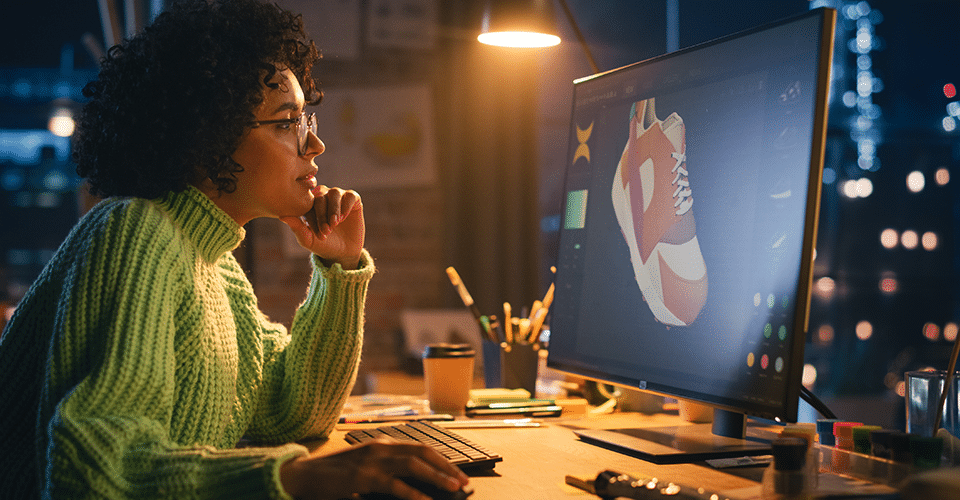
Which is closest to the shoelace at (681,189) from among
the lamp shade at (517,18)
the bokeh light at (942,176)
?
the lamp shade at (517,18)

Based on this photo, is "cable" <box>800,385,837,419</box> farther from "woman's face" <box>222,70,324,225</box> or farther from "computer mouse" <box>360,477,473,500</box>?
"woman's face" <box>222,70,324,225</box>

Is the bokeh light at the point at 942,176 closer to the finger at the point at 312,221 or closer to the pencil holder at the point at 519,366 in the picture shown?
the pencil holder at the point at 519,366

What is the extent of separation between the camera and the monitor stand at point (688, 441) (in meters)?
0.93

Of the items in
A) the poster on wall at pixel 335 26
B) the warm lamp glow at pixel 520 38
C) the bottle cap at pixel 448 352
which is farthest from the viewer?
the poster on wall at pixel 335 26

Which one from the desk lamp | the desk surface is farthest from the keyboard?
the desk lamp

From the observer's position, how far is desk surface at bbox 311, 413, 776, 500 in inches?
31.8

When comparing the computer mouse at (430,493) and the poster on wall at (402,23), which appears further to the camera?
the poster on wall at (402,23)

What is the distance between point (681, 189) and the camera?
0.99 m

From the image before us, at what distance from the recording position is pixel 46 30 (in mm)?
4113

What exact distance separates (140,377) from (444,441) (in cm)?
36

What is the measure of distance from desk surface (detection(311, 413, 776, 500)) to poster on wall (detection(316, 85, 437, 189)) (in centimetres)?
211

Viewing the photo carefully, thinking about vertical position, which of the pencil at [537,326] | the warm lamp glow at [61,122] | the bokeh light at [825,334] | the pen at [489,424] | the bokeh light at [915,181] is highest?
the warm lamp glow at [61,122]

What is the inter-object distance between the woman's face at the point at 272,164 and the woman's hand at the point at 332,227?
87 millimetres

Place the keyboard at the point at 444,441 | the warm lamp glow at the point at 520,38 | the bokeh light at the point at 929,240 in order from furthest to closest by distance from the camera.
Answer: the bokeh light at the point at 929,240, the warm lamp glow at the point at 520,38, the keyboard at the point at 444,441
